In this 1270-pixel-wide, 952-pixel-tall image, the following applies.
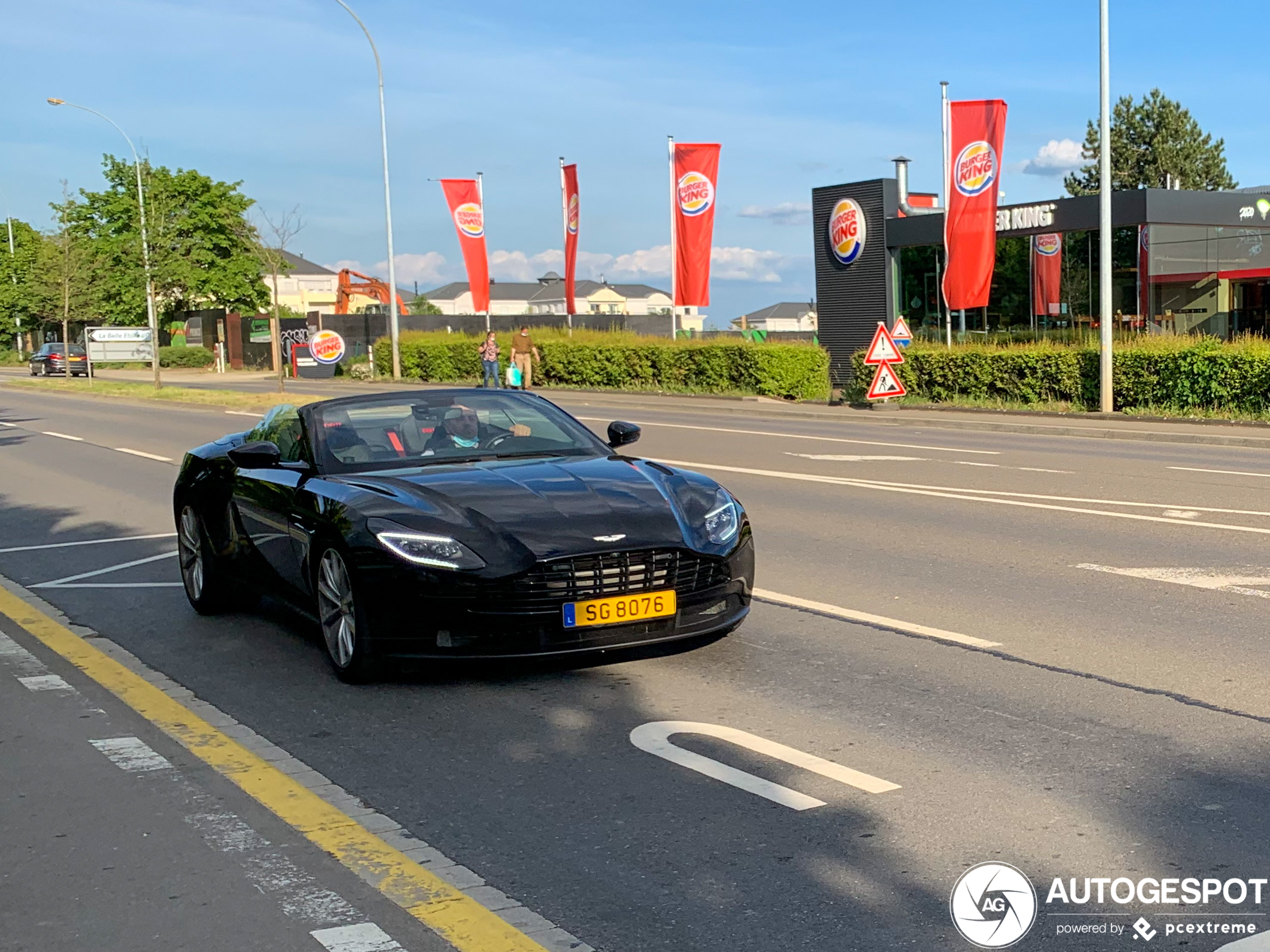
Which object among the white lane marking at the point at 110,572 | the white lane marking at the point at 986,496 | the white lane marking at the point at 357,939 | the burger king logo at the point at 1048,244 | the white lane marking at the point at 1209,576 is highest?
the burger king logo at the point at 1048,244

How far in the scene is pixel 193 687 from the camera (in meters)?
6.70

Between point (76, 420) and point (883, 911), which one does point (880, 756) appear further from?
point (76, 420)

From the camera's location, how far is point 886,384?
26.9 meters

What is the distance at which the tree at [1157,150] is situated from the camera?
78.8m

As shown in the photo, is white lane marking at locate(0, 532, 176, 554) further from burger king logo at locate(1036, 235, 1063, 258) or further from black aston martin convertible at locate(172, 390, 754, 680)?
burger king logo at locate(1036, 235, 1063, 258)

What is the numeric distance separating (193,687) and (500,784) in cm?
230

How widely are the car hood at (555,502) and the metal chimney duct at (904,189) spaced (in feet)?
106

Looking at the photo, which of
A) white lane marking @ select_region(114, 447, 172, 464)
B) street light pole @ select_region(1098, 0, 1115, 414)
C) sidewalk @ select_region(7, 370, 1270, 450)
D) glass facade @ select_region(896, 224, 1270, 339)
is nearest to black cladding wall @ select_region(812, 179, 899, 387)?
glass facade @ select_region(896, 224, 1270, 339)

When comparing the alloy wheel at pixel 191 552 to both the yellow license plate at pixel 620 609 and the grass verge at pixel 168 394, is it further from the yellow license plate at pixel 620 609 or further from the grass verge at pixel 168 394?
the grass verge at pixel 168 394

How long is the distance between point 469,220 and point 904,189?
13147 mm

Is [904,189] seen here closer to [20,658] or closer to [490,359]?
[490,359]

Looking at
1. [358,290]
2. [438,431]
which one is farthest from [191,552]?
[358,290]

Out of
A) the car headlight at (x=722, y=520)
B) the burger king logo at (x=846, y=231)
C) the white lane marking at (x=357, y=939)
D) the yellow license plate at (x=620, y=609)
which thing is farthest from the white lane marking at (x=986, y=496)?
the burger king logo at (x=846, y=231)

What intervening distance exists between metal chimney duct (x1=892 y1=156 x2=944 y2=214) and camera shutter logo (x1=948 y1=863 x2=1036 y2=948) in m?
35.1
